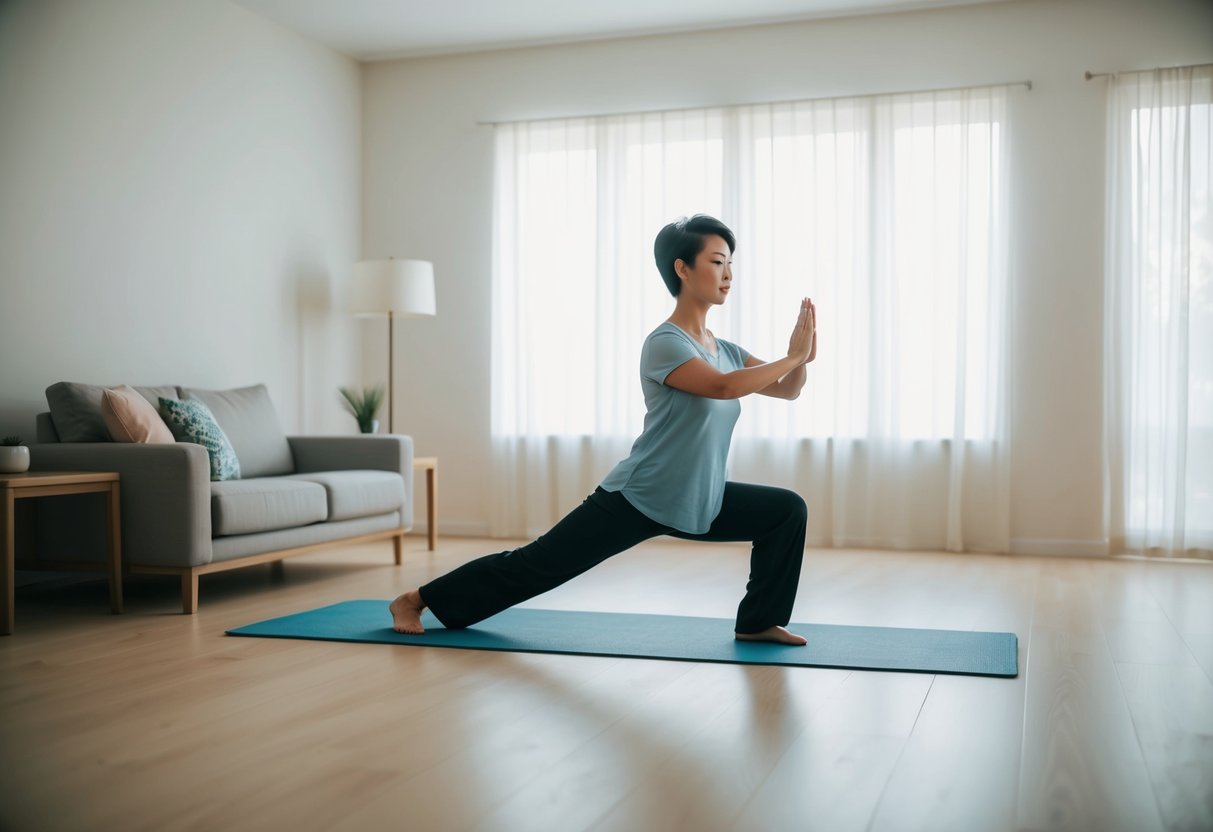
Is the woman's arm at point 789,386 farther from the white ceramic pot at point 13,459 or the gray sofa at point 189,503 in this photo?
the white ceramic pot at point 13,459

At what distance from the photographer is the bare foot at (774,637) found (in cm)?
304

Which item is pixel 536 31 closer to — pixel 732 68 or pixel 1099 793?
pixel 732 68

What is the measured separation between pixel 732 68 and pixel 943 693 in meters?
4.27

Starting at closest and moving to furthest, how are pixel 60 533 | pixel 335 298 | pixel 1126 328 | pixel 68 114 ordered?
pixel 60 533
pixel 68 114
pixel 1126 328
pixel 335 298

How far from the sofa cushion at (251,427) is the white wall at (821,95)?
1.50 metres

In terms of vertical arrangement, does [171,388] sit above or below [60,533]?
above

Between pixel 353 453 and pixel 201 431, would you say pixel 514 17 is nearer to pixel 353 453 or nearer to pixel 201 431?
pixel 353 453

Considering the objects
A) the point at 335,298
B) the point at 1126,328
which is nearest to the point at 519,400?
the point at 335,298

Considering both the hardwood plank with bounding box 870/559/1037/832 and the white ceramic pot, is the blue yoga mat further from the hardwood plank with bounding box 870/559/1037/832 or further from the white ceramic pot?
the white ceramic pot

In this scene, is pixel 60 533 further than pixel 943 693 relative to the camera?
Yes

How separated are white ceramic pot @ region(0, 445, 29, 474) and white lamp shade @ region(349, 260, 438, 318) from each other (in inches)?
97.4

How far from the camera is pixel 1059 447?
18.1 feet

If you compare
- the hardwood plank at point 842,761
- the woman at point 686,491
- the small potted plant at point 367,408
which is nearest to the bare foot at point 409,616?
the woman at point 686,491

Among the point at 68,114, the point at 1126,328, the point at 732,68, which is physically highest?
the point at 732,68
